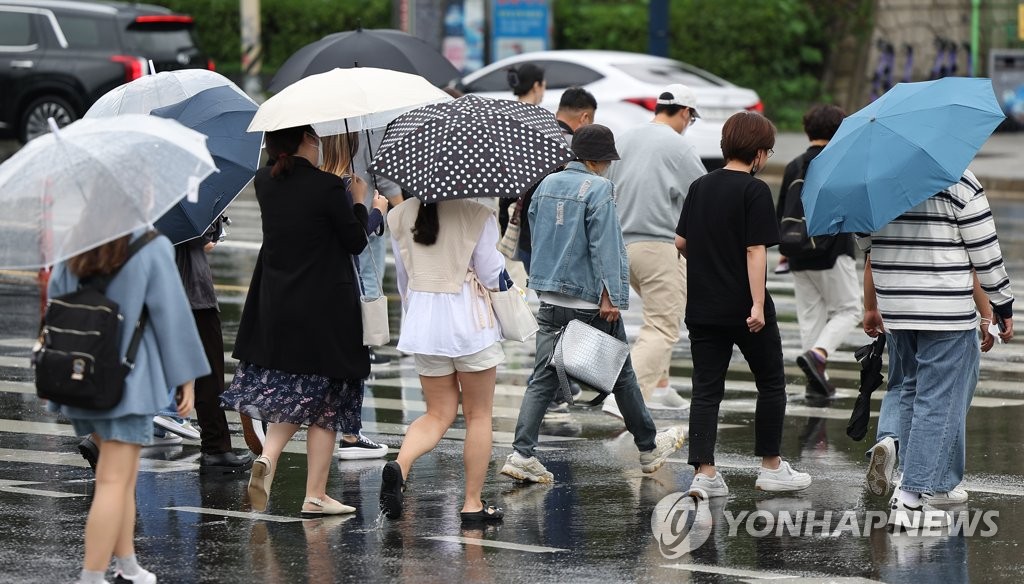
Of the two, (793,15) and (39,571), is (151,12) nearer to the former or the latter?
(793,15)

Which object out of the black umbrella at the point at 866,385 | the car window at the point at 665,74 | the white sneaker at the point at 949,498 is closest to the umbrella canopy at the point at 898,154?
the black umbrella at the point at 866,385

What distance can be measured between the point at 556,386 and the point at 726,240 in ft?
3.99

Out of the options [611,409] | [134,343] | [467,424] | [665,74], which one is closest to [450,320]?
[467,424]

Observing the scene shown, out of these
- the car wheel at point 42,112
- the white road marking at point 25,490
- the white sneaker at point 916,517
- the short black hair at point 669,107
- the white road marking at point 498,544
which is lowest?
the car wheel at point 42,112

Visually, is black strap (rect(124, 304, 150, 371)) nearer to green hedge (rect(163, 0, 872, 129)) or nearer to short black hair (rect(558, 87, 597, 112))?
short black hair (rect(558, 87, 597, 112))

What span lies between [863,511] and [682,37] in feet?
68.9

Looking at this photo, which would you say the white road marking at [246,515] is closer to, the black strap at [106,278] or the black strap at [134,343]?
the black strap at [134,343]

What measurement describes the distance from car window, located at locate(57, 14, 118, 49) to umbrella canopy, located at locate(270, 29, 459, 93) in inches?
497

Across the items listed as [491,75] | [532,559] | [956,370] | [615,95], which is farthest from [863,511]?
[491,75]

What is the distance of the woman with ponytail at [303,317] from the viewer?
6.71m

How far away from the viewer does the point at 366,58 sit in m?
9.28

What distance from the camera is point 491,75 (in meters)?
20.9

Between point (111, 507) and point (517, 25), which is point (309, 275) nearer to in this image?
point (111, 507)

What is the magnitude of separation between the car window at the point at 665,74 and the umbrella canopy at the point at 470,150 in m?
13.1
